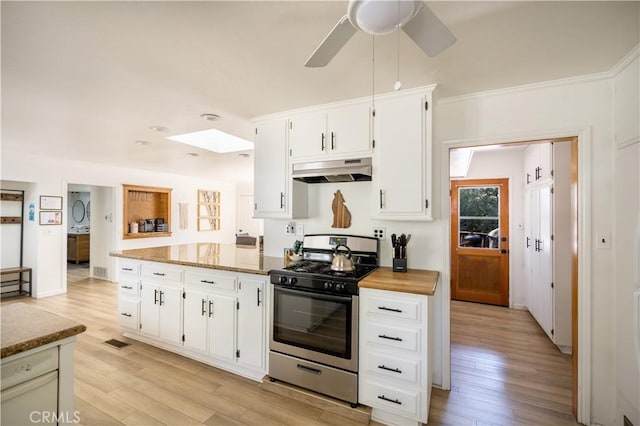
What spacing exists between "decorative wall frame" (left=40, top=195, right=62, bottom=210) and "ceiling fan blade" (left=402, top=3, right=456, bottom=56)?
20.9ft

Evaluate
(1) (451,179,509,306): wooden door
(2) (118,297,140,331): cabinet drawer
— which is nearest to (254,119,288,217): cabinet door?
(2) (118,297,140,331): cabinet drawer

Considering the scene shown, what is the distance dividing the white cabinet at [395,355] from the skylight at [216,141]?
3.10 meters

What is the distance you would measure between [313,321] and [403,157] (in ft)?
4.94

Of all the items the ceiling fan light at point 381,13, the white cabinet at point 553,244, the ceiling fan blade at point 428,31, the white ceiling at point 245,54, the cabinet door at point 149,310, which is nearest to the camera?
the ceiling fan light at point 381,13

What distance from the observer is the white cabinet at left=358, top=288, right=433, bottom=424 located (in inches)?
75.7

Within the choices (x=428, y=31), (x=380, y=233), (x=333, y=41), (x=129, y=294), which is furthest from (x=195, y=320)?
(x=428, y=31)

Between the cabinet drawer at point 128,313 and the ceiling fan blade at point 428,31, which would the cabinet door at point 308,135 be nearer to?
the ceiling fan blade at point 428,31

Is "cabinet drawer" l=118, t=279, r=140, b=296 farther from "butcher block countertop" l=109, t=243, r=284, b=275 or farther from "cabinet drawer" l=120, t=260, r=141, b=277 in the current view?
"butcher block countertop" l=109, t=243, r=284, b=275

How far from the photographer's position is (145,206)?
6812mm

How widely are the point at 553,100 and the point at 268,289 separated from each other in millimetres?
2715

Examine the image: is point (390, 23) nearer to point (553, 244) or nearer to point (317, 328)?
point (317, 328)

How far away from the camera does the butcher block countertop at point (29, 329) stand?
112cm

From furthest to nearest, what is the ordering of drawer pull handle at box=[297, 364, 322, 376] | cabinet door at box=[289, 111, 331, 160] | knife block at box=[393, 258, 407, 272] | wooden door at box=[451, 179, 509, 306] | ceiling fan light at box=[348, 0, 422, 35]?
wooden door at box=[451, 179, 509, 306], cabinet door at box=[289, 111, 331, 160], knife block at box=[393, 258, 407, 272], drawer pull handle at box=[297, 364, 322, 376], ceiling fan light at box=[348, 0, 422, 35]

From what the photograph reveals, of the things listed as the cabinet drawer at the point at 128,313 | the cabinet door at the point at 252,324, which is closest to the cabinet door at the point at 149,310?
the cabinet drawer at the point at 128,313
